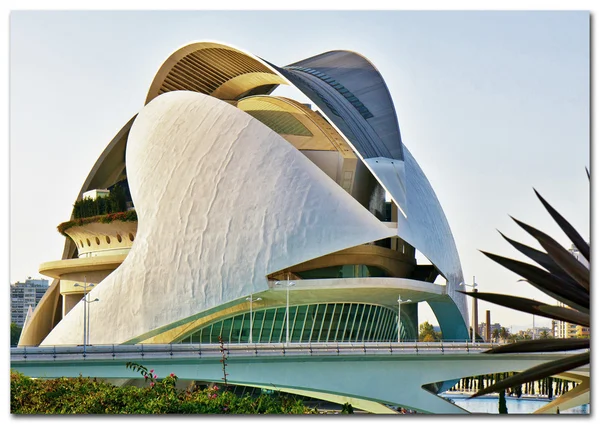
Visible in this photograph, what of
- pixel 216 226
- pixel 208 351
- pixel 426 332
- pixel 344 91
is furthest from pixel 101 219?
pixel 426 332

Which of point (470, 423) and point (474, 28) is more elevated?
point (474, 28)

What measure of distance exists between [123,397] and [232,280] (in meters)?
11.8

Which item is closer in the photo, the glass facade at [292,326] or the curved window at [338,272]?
the glass facade at [292,326]

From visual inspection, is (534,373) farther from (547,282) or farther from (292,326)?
(292,326)

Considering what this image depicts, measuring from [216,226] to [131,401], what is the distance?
43.0 ft

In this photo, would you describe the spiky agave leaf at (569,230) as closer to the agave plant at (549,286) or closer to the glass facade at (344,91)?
the agave plant at (549,286)

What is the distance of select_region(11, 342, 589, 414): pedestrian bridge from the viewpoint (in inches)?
989

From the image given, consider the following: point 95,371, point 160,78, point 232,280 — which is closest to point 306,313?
point 232,280

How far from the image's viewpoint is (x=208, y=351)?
84.8ft

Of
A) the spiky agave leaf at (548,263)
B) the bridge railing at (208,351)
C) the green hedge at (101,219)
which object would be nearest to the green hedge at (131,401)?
the bridge railing at (208,351)

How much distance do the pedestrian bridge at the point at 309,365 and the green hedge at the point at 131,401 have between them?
2491 millimetres

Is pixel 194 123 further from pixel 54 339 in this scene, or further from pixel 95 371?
pixel 95 371

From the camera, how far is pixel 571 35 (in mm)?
20969

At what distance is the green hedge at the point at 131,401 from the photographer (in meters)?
19.2
